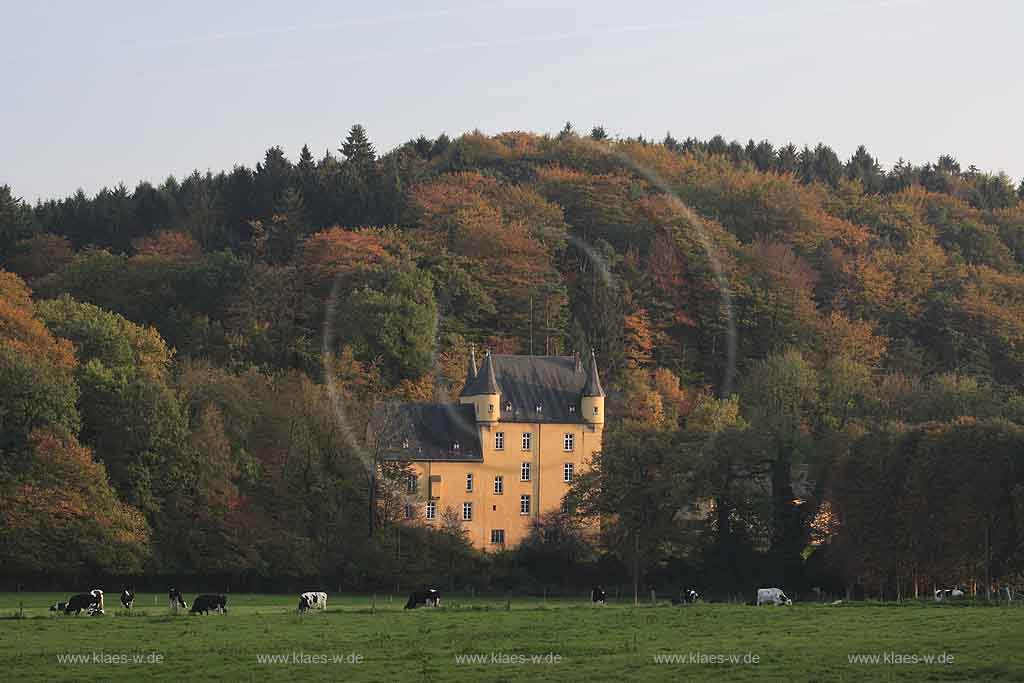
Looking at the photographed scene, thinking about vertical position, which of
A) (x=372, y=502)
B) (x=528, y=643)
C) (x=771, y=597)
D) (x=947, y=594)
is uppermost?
(x=372, y=502)

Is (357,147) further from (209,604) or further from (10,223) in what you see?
(209,604)

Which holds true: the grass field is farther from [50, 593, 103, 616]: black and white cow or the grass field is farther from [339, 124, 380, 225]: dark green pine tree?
[339, 124, 380, 225]: dark green pine tree

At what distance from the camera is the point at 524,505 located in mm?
95188

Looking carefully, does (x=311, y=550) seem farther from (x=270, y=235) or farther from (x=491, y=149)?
(x=491, y=149)

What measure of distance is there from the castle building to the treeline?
2.95 metres

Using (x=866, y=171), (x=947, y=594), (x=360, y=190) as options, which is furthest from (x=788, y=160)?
(x=947, y=594)

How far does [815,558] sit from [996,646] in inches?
1519

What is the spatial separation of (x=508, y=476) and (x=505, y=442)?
1.70 metres

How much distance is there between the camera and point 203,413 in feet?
272

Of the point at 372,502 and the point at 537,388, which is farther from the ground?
the point at 537,388

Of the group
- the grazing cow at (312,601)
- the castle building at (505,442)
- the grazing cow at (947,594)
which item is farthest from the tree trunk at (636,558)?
the grazing cow at (312,601)

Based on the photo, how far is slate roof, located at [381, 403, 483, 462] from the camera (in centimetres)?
9144

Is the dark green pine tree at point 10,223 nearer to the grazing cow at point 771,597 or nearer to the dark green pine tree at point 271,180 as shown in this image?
the dark green pine tree at point 271,180

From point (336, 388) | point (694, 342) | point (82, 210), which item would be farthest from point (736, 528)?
point (82, 210)
